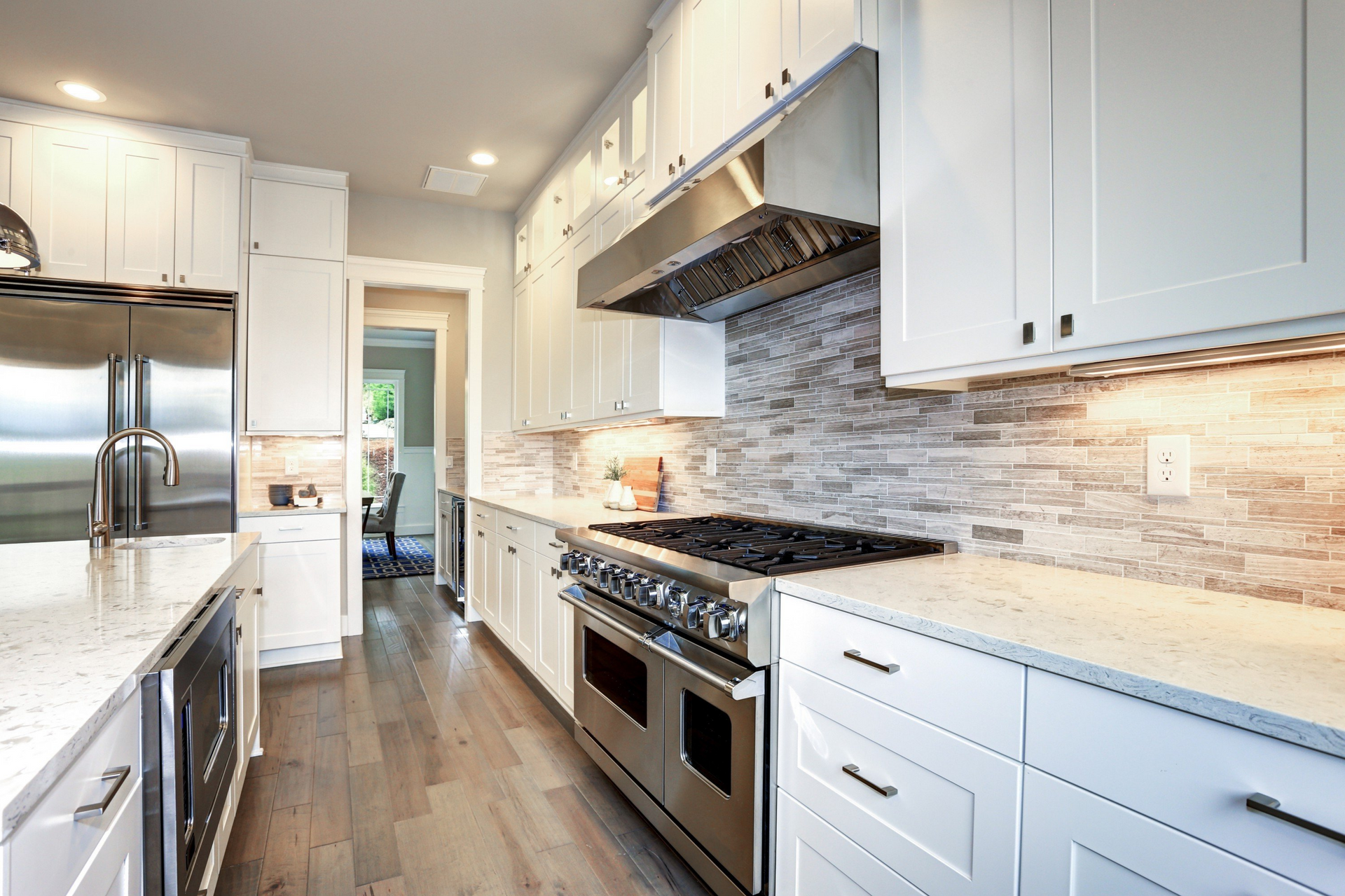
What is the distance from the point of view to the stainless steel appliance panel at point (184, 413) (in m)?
3.32

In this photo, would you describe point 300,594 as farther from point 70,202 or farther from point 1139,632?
point 1139,632

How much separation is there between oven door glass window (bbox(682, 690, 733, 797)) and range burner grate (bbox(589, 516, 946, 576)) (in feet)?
1.26

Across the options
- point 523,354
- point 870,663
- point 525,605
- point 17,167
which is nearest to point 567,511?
point 525,605

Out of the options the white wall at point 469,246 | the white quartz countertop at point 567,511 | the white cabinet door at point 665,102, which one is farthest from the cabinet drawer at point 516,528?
the white cabinet door at point 665,102

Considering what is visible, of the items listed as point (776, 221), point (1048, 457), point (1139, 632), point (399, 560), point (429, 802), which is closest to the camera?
point (1139, 632)

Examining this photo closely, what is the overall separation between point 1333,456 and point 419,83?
341 cm

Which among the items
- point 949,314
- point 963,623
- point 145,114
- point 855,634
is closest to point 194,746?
point 855,634

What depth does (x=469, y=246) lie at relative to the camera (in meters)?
4.68

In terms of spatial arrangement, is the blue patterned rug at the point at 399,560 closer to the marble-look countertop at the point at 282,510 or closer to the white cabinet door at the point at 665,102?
the marble-look countertop at the point at 282,510

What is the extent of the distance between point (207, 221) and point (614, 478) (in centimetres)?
253

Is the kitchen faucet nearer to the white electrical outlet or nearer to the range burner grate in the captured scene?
the range burner grate

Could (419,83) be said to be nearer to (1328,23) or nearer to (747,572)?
(747,572)

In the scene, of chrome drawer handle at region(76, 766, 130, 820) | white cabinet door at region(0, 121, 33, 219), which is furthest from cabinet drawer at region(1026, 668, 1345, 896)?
white cabinet door at region(0, 121, 33, 219)

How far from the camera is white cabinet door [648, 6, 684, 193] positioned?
7.62ft
